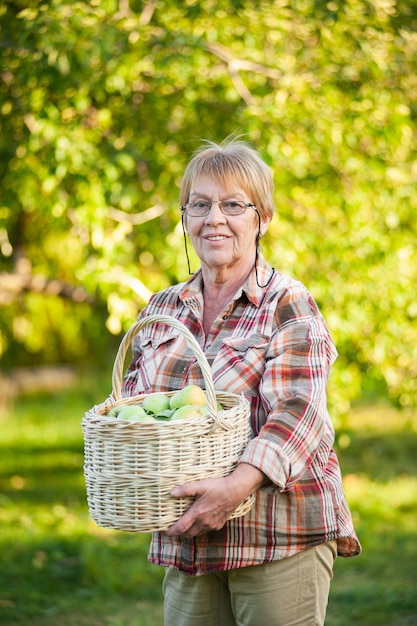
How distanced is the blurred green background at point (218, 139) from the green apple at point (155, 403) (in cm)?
209

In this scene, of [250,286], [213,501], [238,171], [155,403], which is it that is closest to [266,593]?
[213,501]

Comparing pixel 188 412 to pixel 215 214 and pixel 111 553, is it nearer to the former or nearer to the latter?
pixel 215 214

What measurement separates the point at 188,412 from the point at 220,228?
58cm

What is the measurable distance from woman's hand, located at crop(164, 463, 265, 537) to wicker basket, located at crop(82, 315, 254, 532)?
2 centimetres

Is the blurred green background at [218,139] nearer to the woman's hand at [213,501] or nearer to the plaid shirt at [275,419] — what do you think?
the plaid shirt at [275,419]

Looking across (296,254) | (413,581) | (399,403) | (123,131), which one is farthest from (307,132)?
(413,581)

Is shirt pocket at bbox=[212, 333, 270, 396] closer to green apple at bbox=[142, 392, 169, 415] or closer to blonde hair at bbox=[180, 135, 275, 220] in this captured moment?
green apple at bbox=[142, 392, 169, 415]

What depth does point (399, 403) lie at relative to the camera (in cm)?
539

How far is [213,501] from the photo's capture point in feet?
7.19

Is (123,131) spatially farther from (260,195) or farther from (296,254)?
(260,195)

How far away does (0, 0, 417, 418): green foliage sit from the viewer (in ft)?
14.3

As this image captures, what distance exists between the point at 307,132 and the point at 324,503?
269 centimetres

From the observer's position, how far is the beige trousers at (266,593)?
2354 mm

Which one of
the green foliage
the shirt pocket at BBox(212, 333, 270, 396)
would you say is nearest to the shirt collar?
the shirt pocket at BBox(212, 333, 270, 396)
